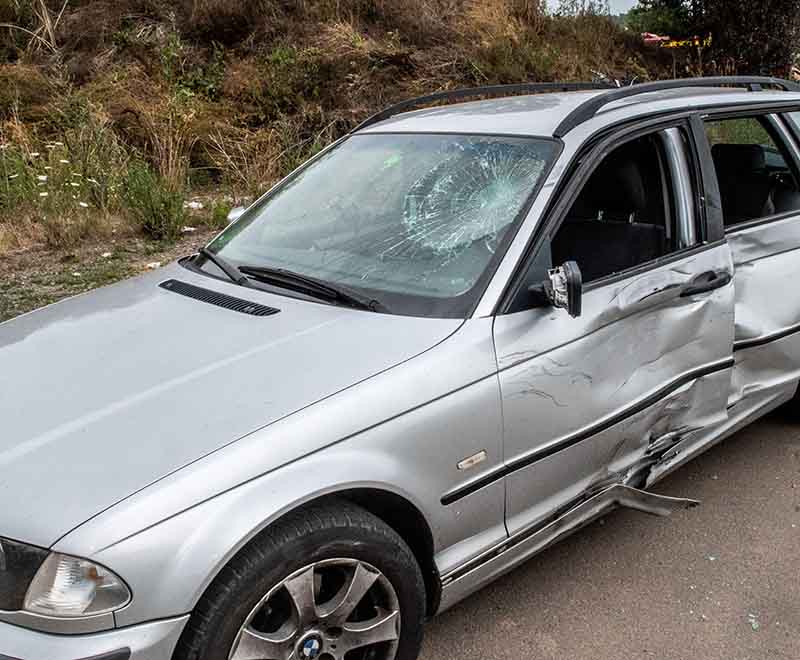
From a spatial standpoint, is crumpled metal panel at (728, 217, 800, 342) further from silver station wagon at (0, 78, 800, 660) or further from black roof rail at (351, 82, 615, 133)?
black roof rail at (351, 82, 615, 133)

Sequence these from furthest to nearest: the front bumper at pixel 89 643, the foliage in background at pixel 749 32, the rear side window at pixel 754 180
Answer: the foliage in background at pixel 749 32, the rear side window at pixel 754 180, the front bumper at pixel 89 643

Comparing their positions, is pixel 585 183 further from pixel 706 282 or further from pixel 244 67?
pixel 244 67

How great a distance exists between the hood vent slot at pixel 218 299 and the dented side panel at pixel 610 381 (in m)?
0.75

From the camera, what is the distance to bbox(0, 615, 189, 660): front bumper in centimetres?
174

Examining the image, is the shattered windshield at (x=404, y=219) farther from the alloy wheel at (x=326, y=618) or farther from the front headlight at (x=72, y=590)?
the front headlight at (x=72, y=590)

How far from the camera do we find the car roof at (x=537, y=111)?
2.98 metres

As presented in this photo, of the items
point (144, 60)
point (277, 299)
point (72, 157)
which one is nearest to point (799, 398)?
point (277, 299)

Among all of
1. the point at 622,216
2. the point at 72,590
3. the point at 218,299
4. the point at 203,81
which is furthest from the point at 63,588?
the point at 203,81

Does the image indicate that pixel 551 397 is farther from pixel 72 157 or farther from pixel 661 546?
pixel 72 157

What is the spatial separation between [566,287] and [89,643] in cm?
154

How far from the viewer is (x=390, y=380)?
2232mm

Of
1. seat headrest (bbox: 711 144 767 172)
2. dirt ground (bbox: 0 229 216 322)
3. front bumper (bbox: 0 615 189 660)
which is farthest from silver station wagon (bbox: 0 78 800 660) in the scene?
dirt ground (bbox: 0 229 216 322)

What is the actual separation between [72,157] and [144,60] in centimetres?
544

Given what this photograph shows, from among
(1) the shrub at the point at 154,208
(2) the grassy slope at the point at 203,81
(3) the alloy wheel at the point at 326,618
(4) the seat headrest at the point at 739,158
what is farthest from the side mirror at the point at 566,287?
(1) the shrub at the point at 154,208
